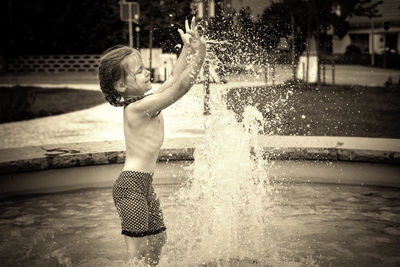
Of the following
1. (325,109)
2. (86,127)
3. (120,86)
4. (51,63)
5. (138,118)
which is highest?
(51,63)

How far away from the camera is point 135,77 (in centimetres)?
286

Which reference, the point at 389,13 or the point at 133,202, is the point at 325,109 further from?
the point at 389,13

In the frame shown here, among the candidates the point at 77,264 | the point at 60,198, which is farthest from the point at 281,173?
the point at 77,264

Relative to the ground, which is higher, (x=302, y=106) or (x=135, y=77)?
(x=135, y=77)

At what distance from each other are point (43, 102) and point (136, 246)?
11.3m

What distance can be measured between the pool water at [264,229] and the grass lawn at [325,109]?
3.45 metres

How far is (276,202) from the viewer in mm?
4590

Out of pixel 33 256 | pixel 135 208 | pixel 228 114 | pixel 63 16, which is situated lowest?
pixel 33 256

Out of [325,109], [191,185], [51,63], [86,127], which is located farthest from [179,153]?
[51,63]

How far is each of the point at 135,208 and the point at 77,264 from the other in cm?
75

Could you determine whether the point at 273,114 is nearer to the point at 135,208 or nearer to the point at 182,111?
the point at 182,111

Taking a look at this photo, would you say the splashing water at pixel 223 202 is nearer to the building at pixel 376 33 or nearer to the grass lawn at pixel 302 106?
the grass lawn at pixel 302 106

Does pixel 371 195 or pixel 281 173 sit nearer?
pixel 371 195

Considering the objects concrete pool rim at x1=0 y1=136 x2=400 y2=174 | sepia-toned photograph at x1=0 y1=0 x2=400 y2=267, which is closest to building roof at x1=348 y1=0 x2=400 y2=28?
sepia-toned photograph at x1=0 y1=0 x2=400 y2=267
